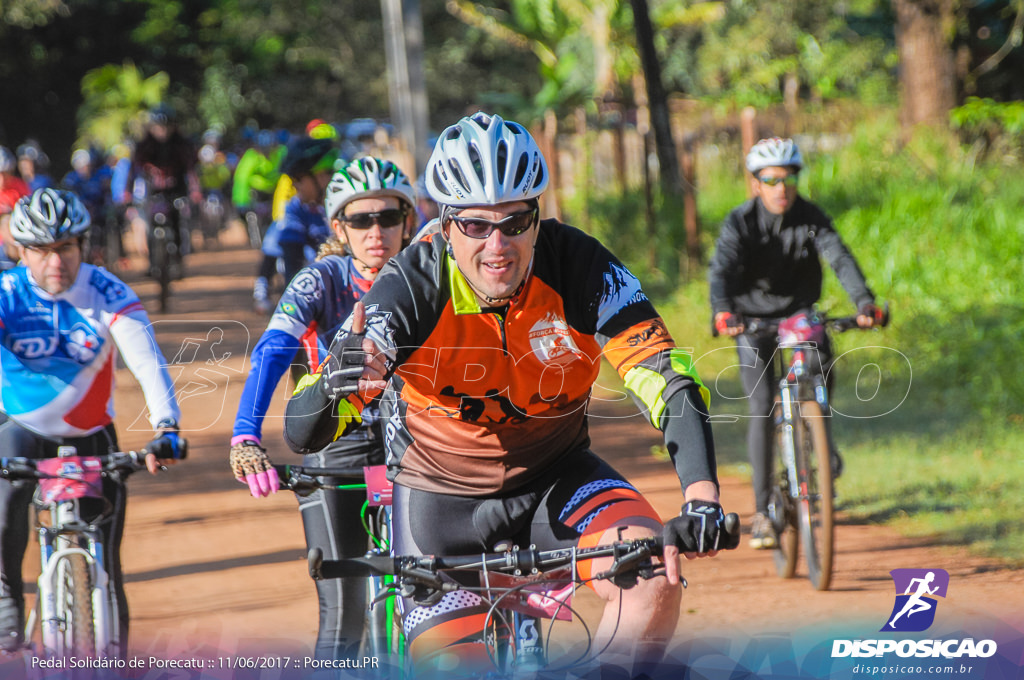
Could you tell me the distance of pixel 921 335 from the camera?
11.7 meters

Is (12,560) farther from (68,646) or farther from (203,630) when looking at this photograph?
(203,630)

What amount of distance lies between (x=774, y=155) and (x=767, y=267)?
684mm

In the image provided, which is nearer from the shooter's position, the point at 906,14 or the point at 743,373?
the point at 743,373

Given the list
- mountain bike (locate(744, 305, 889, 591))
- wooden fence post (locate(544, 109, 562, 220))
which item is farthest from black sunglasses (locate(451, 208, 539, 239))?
wooden fence post (locate(544, 109, 562, 220))

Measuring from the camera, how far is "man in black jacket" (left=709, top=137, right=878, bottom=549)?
6.94 meters

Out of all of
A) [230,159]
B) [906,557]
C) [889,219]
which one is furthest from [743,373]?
[230,159]

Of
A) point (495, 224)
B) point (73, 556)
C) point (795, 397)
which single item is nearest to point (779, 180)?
point (795, 397)

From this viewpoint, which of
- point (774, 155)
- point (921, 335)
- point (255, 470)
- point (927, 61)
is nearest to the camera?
point (255, 470)

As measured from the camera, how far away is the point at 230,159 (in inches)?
1469

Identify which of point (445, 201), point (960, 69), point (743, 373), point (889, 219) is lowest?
point (743, 373)

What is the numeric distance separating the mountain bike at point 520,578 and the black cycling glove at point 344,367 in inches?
17.8

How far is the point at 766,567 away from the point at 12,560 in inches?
162

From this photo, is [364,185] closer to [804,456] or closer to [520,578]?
[520,578]

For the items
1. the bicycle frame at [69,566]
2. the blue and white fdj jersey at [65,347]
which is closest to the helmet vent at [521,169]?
the blue and white fdj jersey at [65,347]
